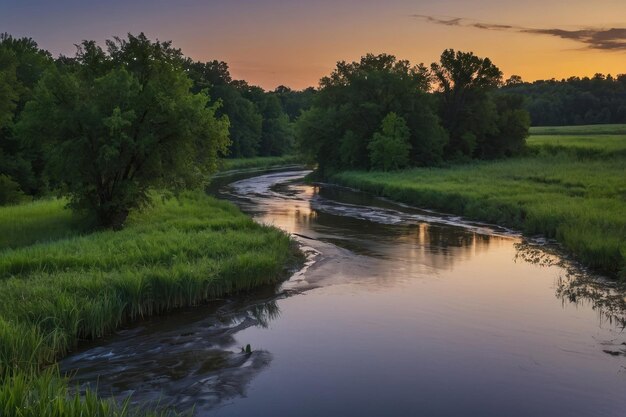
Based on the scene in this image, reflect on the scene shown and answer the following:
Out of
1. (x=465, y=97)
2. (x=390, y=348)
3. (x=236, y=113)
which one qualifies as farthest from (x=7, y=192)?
(x=236, y=113)

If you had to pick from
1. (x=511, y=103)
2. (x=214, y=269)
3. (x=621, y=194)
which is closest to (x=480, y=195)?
(x=621, y=194)

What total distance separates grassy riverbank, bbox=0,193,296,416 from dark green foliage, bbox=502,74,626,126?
123440mm

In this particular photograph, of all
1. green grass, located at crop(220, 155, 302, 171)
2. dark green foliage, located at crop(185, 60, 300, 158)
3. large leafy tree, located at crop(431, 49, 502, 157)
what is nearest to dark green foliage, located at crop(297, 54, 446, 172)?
large leafy tree, located at crop(431, 49, 502, 157)

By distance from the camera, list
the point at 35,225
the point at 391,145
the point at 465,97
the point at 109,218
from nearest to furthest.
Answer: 1. the point at 35,225
2. the point at 109,218
3. the point at 391,145
4. the point at 465,97

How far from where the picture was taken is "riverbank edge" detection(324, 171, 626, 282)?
19475mm

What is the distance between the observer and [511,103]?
269ft

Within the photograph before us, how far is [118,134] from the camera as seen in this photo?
22141mm

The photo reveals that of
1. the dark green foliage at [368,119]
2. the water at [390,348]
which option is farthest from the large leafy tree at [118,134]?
the dark green foliage at [368,119]

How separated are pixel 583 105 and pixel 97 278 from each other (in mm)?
144135

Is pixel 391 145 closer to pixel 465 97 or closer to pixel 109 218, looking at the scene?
pixel 465 97

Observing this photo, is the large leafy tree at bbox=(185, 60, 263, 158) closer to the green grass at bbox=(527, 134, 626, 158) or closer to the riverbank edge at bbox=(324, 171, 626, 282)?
the green grass at bbox=(527, 134, 626, 158)

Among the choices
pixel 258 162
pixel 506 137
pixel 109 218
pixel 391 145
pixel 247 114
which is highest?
pixel 247 114

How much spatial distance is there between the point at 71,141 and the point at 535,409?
735 inches

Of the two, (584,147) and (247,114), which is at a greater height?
(247,114)
